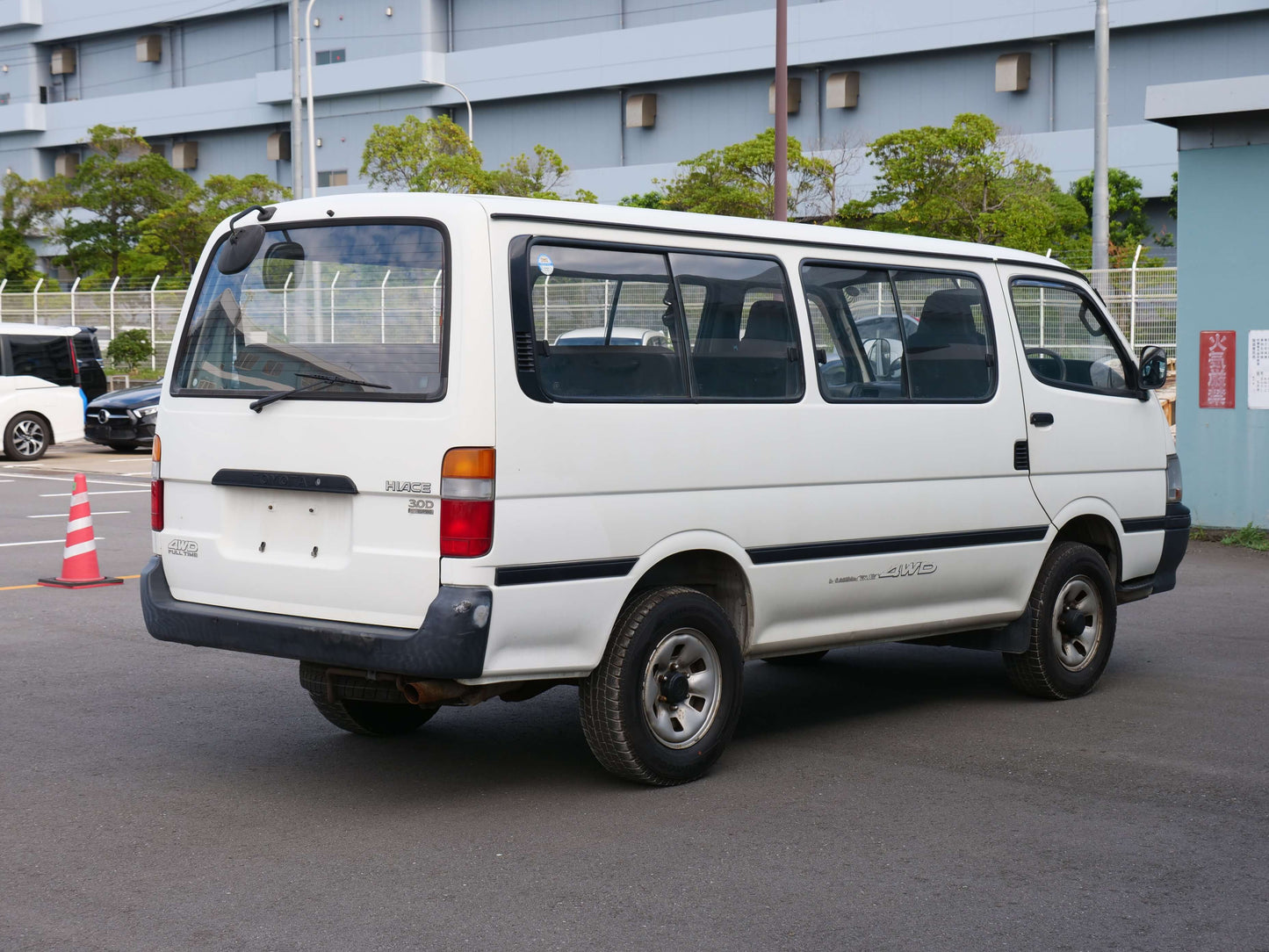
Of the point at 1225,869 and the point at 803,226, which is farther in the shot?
the point at 803,226

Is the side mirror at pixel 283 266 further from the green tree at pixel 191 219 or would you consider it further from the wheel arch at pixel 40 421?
the green tree at pixel 191 219

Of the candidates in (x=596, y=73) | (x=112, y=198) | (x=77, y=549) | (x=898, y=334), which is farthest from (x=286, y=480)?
(x=112, y=198)

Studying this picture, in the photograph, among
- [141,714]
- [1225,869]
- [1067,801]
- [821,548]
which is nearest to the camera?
[1225,869]

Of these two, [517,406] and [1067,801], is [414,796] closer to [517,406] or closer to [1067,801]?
[517,406]

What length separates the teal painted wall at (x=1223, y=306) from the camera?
44.1 ft

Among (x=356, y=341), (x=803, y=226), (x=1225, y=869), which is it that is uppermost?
(x=803, y=226)

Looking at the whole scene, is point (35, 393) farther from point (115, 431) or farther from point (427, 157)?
→ point (427, 157)

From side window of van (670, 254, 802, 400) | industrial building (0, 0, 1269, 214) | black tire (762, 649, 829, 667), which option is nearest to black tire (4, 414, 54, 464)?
industrial building (0, 0, 1269, 214)

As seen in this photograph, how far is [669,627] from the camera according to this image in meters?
5.86

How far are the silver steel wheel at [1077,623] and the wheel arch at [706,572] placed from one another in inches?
75.7

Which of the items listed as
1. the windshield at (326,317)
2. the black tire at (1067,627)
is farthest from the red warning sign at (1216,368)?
the windshield at (326,317)

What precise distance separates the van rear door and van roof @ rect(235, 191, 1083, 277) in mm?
65

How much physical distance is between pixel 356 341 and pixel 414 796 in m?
1.68

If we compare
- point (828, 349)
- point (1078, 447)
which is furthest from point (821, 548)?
point (1078, 447)
